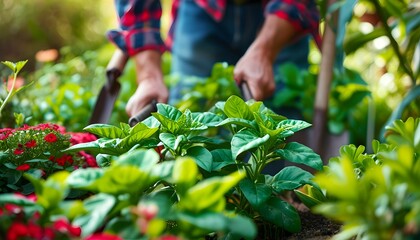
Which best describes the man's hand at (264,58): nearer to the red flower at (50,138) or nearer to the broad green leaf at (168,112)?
the broad green leaf at (168,112)

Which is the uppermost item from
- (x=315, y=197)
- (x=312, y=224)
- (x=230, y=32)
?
(x=230, y=32)

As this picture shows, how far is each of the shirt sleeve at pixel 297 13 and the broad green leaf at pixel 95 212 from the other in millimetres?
919

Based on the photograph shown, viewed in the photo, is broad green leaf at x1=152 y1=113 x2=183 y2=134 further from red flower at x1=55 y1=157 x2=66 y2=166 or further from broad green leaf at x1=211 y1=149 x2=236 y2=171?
red flower at x1=55 y1=157 x2=66 y2=166

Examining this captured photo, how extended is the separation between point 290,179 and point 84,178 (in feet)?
1.25

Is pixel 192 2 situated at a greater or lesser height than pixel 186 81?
greater

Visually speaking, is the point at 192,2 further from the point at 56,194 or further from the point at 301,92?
the point at 56,194

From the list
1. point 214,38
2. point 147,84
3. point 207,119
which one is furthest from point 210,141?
point 214,38

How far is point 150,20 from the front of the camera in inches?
60.9

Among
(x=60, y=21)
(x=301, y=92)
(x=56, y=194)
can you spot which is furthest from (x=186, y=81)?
(x=60, y=21)

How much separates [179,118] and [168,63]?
1.61 metres

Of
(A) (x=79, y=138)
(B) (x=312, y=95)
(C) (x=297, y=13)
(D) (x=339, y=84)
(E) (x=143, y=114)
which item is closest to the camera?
(A) (x=79, y=138)

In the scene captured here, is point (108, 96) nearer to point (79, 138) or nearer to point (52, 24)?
point (79, 138)

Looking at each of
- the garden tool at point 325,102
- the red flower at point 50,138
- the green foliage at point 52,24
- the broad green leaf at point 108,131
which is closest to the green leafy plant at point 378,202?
the broad green leaf at point 108,131

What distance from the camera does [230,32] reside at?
1.86 meters
